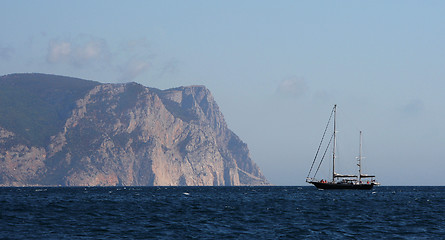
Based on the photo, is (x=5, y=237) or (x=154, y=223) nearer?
(x=5, y=237)

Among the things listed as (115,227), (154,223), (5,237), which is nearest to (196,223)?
(154,223)

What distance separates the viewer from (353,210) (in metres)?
101

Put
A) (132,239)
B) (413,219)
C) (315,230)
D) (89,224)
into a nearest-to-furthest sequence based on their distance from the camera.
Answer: (132,239) < (315,230) < (89,224) < (413,219)

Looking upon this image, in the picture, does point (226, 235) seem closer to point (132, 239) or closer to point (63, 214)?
point (132, 239)

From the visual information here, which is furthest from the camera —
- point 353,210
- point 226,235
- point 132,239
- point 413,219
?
point 353,210

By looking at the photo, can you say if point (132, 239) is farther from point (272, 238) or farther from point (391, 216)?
point (391, 216)

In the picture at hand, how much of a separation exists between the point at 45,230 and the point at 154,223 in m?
13.5

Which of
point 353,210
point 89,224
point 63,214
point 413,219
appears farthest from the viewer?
point 353,210

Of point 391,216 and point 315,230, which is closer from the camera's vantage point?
point 315,230

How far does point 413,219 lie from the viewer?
276ft

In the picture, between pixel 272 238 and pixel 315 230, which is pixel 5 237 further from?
pixel 315 230

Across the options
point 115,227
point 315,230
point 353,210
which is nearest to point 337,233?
point 315,230

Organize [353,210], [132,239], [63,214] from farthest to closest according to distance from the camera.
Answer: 1. [353,210]
2. [63,214]
3. [132,239]

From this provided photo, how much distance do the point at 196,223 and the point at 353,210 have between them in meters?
32.4
